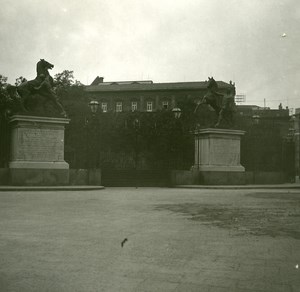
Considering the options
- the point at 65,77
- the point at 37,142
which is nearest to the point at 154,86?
the point at 65,77

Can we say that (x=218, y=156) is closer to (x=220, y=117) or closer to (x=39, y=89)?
(x=220, y=117)

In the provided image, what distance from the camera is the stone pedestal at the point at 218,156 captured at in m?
24.2

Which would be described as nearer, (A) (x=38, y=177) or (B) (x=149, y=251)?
(B) (x=149, y=251)

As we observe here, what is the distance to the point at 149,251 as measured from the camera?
19.0 ft

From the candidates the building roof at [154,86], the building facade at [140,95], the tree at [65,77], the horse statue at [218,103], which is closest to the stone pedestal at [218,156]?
the horse statue at [218,103]

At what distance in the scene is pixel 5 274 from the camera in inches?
180

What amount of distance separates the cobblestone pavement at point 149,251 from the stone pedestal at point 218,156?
1406 centimetres

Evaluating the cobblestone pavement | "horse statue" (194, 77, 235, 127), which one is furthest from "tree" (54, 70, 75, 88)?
the cobblestone pavement

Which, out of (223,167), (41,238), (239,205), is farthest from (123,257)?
(223,167)

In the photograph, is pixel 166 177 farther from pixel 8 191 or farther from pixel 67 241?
pixel 67 241

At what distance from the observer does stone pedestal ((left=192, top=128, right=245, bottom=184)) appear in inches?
951

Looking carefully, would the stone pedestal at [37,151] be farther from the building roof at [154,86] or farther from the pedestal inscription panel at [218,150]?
the building roof at [154,86]

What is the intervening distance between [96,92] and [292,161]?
63014 millimetres

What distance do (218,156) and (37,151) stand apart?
962 centimetres
